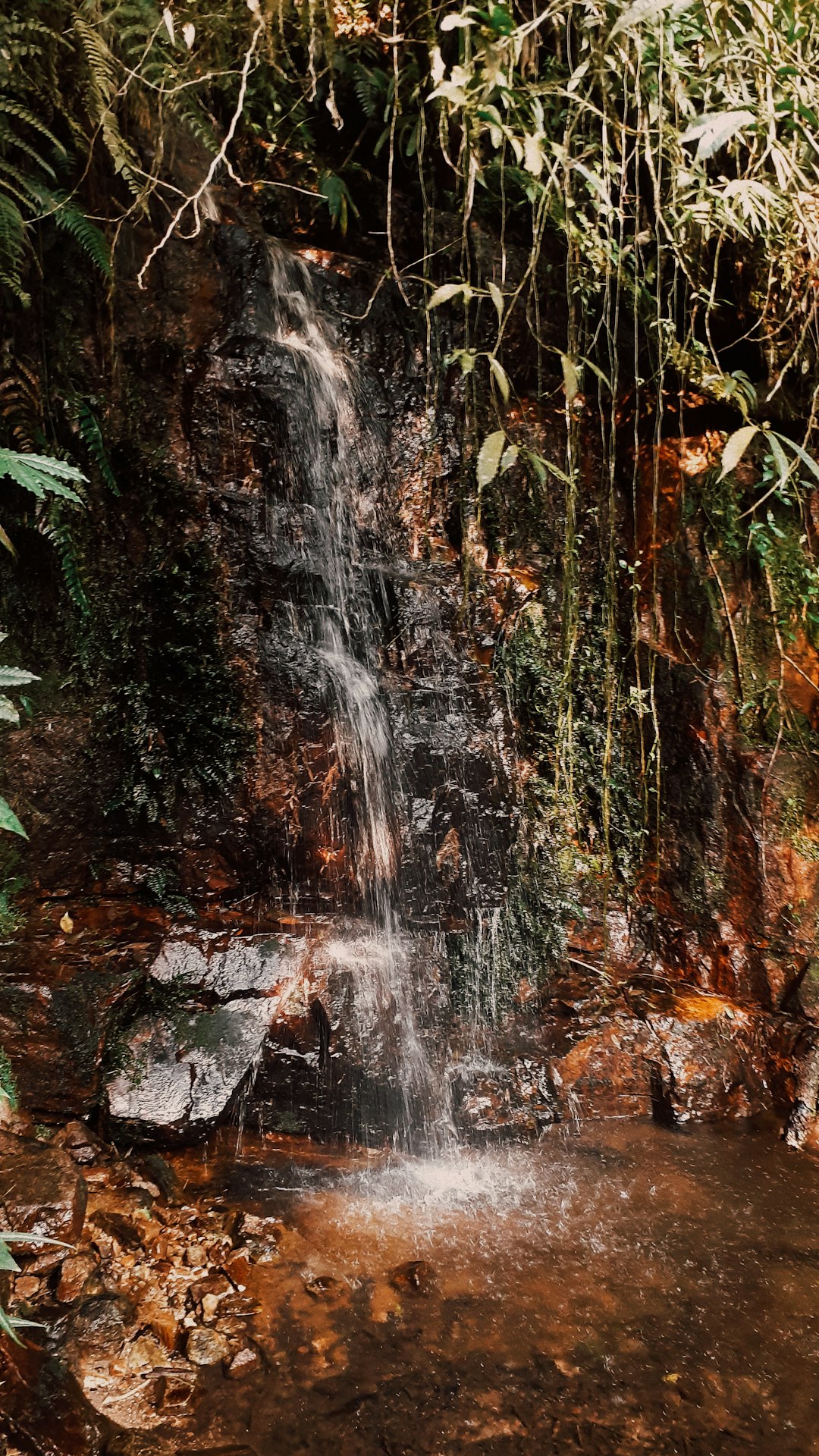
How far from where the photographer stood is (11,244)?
141 inches

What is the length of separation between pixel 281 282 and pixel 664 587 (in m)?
2.58

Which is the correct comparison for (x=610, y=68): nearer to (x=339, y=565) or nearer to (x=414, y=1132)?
(x=339, y=565)

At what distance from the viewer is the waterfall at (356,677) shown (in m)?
3.65

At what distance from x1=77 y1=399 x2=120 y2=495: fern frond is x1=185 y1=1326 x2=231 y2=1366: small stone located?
3.27 meters

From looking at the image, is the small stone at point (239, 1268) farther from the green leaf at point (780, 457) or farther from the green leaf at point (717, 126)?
the green leaf at point (717, 126)

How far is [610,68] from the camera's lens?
3.42 m

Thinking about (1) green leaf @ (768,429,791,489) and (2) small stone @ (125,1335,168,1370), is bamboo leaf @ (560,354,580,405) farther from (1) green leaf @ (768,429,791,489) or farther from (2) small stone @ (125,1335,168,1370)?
(2) small stone @ (125,1335,168,1370)

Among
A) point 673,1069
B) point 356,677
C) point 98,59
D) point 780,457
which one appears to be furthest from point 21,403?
point 673,1069

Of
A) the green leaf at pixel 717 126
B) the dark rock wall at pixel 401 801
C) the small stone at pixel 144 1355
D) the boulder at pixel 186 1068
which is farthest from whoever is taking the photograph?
the dark rock wall at pixel 401 801

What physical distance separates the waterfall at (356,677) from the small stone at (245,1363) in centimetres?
116

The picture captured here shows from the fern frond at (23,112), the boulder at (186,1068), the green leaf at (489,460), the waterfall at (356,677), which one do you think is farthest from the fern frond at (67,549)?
the green leaf at (489,460)

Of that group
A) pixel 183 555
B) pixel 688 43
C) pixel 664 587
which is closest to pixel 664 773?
pixel 664 587

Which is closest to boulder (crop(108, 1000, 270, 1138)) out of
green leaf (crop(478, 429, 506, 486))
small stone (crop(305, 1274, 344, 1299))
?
small stone (crop(305, 1274, 344, 1299))

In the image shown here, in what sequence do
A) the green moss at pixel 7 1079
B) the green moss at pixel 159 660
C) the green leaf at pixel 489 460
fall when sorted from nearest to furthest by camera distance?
the green leaf at pixel 489 460 → the green moss at pixel 7 1079 → the green moss at pixel 159 660
